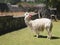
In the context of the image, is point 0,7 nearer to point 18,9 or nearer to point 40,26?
point 18,9

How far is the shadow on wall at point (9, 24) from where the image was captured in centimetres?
1502

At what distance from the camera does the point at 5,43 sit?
11086 mm

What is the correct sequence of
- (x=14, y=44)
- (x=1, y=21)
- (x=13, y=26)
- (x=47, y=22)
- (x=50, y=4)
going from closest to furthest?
1. (x=14, y=44)
2. (x=47, y=22)
3. (x=1, y=21)
4. (x=13, y=26)
5. (x=50, y=4)

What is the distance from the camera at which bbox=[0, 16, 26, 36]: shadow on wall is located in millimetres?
15019

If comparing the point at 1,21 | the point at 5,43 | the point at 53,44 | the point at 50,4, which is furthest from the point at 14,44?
the point at 50,4

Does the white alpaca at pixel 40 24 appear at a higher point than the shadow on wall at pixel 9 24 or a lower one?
higher

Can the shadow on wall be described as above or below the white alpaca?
below

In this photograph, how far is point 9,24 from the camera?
16422mm

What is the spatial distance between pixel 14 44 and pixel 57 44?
6.63ft

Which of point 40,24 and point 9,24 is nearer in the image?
point 40,24

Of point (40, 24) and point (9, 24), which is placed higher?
point (40, 24)

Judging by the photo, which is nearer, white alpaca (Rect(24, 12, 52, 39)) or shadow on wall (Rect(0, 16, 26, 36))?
white alpaca (Rect(24, 12, 52, 39))

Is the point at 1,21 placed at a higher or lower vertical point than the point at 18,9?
higher

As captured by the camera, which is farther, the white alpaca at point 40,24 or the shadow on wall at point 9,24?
the shadow on wall at point 9,24
